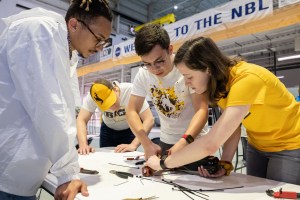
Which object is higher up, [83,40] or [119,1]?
[119,1]

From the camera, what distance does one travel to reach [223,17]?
14.4ft

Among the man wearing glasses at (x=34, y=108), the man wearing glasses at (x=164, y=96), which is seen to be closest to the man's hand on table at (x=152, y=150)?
the man wearing glasses at (x=164, y=96)

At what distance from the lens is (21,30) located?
73 centimetres

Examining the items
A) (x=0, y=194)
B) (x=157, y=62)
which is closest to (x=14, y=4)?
(x=157, y=62)

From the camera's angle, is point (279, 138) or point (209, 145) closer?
point (209, 145)

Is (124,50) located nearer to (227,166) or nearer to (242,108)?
(227,166)

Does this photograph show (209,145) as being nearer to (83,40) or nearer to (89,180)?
(89,180)

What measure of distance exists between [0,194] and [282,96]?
1070mm

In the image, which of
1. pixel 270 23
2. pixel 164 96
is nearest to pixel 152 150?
pixel 164 96

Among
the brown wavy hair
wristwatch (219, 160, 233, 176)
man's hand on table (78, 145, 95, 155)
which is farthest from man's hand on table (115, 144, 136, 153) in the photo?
the brown wavy hair

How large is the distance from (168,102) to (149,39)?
391 mm

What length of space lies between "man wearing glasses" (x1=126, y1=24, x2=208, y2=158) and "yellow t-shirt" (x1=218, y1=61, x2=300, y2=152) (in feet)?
0.89

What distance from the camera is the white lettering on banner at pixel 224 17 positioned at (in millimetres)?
3871

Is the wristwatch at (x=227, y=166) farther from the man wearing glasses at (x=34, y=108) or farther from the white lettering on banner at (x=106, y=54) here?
the white lettering on banner at (x=106, y=54)
